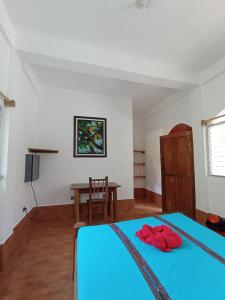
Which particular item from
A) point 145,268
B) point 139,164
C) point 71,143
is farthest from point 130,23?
point 139,164

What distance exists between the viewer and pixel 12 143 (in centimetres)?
209

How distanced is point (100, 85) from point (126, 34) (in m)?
1.55

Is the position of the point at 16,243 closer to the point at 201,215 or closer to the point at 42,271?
the point at 42,271

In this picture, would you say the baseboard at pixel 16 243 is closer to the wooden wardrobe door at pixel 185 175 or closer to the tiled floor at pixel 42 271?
the tiled floor at pixel 42 271

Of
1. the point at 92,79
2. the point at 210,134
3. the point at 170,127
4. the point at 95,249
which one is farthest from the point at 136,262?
Answer: the point at 170,127

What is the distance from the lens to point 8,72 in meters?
2.00

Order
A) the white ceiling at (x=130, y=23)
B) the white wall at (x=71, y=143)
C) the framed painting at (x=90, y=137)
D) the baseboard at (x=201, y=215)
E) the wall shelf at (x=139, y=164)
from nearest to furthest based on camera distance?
the white ceiling at (x=130, y=23) → the baseboard at (x=201, y=215) → the white wall at (x=71, y=143) → the framed painting at (x=90, y=137) → the wall shelf at (x=139, y=164)

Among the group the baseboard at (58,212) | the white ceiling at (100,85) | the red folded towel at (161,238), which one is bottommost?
the baseboard at (58,212)

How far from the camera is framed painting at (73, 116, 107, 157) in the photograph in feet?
12.6

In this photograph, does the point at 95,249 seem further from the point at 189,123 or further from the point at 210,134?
the point at 189,123

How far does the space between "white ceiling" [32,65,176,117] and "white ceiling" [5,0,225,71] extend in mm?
954

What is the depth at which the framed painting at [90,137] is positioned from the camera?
383 cm

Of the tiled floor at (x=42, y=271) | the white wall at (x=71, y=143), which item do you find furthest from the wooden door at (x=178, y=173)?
the tiled floor at (x=42, y=271)

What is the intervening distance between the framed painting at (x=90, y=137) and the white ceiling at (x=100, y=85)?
733 millimetres
